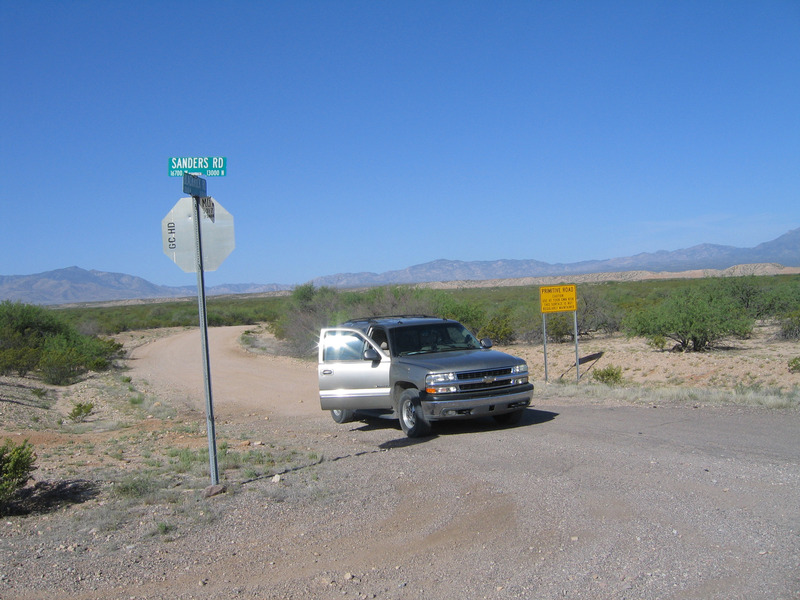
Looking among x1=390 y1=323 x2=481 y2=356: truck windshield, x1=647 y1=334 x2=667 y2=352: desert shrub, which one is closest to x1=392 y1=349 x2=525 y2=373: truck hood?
x1=390 y1=323 x2=481 y2=356: truck windshield

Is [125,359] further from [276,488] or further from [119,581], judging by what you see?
[119,581]

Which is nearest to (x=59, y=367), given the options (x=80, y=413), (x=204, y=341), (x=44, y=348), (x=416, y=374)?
(x=44, y=348)

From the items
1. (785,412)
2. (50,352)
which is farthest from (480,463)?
(50,352)

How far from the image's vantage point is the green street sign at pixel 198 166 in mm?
7191

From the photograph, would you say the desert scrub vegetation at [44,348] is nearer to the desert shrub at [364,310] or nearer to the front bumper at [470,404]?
the desert shrub at [364,310]

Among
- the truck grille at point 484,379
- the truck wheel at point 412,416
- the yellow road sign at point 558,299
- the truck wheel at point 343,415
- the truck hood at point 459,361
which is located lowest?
the truck wheel at point 343,415

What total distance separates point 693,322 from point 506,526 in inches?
793

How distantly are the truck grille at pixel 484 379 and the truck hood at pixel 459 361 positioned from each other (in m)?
0.07

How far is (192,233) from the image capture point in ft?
24.4

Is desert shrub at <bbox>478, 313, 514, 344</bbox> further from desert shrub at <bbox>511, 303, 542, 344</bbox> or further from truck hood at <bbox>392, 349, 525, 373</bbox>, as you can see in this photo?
truck hood at <bbox>392, 349, 525, 373</bbox>

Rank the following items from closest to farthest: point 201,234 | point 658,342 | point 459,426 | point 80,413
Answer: point 201,234, point 459,426, point 80,413, point 658,342

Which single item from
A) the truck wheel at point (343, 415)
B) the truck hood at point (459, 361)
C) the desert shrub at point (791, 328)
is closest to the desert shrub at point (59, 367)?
the truck wheel at point (343, 415)

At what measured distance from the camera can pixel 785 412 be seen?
1070 centimetres

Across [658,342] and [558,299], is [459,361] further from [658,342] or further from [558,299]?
[658,342]
